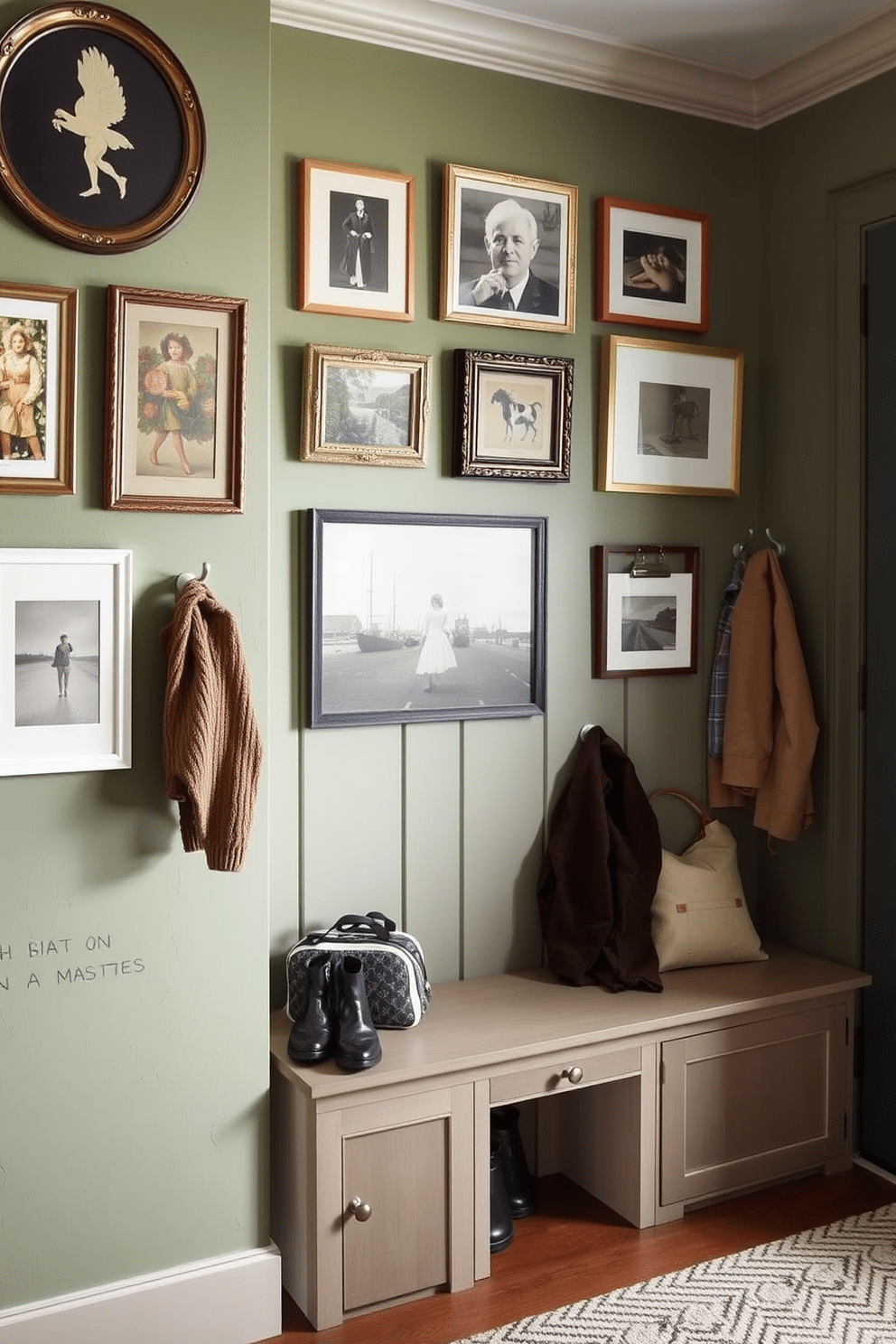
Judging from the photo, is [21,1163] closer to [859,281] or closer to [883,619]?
[883,619]

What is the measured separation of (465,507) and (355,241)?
641 mm

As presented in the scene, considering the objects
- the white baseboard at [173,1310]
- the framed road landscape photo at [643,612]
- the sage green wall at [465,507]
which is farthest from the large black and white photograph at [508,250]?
the white baseboard at [173,1310]

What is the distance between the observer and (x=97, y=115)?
208cm

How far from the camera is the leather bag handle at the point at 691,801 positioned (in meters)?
3.16

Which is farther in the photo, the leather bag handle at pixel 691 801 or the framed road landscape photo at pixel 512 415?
Answer: the leather bag handle at pixel 691 801

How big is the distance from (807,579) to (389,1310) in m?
1.98

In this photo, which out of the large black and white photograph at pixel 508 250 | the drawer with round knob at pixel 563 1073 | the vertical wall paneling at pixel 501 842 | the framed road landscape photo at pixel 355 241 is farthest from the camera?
the vertical wall paneling at pixel 501 842

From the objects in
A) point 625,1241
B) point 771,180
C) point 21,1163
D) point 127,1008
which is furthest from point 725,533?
point 21,1163

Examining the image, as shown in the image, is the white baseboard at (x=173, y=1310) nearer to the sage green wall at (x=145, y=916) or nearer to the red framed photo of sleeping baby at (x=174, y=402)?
the sage green wall at (x=145, y=916)

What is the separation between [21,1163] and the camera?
2115 mm

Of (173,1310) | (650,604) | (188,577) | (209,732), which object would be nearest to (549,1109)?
(173,1310)

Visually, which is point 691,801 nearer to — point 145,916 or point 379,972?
point 379,972

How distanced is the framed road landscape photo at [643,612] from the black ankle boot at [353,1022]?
1.03 metres

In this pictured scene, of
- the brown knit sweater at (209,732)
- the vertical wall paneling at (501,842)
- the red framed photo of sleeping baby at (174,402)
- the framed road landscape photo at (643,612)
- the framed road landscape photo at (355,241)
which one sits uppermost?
the framed road landscape photo at (355,241)
